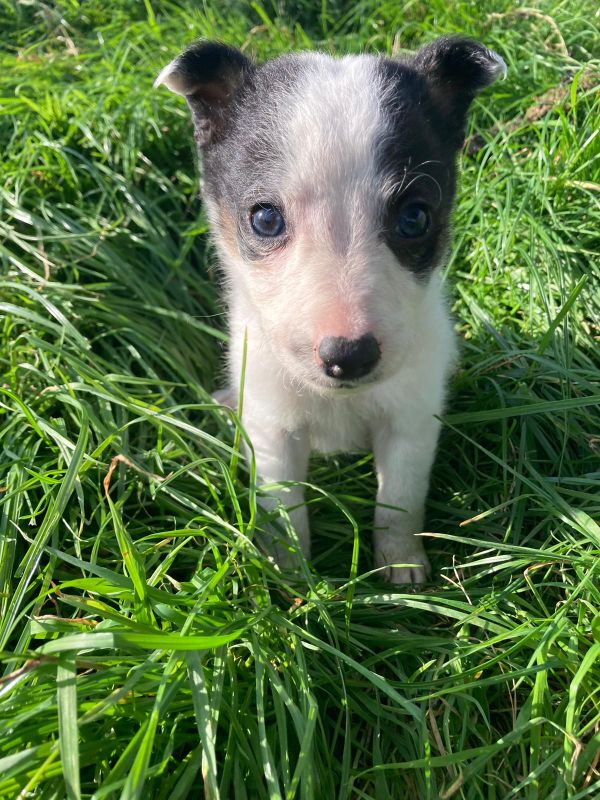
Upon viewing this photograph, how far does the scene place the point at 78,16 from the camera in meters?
6.18

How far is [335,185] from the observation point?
2.30 metres

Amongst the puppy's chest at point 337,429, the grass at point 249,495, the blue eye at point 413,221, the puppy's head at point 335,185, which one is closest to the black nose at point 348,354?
the puppy's head at point 335,185

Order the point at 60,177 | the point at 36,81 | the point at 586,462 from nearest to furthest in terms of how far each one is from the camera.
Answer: the point at 586,462
the point at 60,177
the point at 36,81

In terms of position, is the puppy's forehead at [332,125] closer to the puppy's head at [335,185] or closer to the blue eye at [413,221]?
the puppy's head at [335,185]

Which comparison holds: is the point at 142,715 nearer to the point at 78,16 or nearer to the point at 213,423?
the point at 213,423

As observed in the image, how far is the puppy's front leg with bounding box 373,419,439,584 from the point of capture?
9.97 feet

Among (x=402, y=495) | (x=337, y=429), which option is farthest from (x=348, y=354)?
(x=402, y=495)

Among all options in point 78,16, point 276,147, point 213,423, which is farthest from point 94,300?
point 78,16

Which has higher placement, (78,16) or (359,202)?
(359,202)

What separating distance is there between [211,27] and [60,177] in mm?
2161

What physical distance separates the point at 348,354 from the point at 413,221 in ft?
2.31

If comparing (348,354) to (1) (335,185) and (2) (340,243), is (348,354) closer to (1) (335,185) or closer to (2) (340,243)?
(2) (340,243)

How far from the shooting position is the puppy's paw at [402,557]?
10.2 feet

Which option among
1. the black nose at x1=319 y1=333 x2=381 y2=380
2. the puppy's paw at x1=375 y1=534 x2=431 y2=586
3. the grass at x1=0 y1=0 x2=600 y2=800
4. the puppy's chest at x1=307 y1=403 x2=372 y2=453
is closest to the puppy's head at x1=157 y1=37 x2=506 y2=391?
the black nose at x1=319 y1=333 x2=381 y2=380
